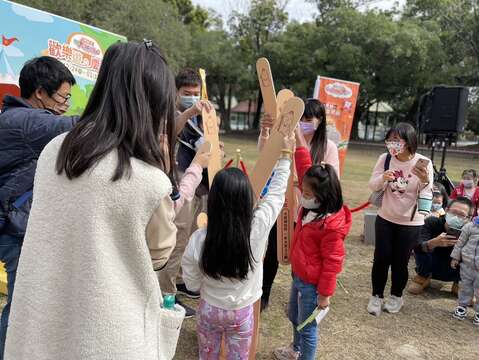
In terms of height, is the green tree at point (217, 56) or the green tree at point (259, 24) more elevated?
the green tree at point (259, 24)

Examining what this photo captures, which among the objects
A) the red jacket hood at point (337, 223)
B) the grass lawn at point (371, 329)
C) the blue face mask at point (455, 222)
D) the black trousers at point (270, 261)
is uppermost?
the red jacket hood at point (337, 223)

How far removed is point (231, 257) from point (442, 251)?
286cm

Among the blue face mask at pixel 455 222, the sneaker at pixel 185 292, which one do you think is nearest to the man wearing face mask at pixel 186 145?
the sneaker at pixel 185 292

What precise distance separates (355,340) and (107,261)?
7.71 ft

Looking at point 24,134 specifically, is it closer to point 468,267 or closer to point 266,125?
point 266,125

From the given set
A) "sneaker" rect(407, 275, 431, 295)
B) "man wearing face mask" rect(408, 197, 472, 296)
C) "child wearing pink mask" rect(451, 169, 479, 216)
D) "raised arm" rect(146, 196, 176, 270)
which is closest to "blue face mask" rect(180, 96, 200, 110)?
"raised arm" rect(146, 196, 176, 270)

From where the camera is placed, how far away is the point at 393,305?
10.6 ft

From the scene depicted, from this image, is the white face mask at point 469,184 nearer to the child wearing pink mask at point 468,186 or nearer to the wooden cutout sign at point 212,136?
the child wearing pink mask at point 468,186

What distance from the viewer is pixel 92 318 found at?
3.09 feet

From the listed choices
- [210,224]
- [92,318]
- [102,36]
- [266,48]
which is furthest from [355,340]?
[266,48]

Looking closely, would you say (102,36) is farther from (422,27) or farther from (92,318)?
(422,27)

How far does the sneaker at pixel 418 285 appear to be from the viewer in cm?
368

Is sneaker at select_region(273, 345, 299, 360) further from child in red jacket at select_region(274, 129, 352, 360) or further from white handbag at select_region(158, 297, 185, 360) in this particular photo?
white handbag at select_region(158, 297, 185, 360)

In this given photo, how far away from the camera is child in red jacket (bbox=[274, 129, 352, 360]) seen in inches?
79.0
